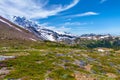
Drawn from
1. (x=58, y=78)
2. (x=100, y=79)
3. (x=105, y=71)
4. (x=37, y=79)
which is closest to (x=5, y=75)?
(x=37, y=79)

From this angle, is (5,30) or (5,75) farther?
(5,30)

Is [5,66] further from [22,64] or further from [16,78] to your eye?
[16,78]

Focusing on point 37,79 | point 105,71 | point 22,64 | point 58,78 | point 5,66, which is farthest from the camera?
point 105,71

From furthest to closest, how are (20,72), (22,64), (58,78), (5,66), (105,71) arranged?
(105,71)
(22,64)
(5,66)
(20,72)
(58,78)

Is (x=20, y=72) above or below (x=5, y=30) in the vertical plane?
below

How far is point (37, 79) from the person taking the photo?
37.4 m

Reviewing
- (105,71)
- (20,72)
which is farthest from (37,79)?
(105,71)

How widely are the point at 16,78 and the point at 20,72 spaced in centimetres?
449

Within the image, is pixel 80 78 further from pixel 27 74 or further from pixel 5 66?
pixel 5 66

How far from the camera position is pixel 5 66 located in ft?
162

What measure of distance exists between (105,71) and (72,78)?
63.5 feet

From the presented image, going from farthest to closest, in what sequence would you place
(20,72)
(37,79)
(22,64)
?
(22,64), (20,72), (37,79)

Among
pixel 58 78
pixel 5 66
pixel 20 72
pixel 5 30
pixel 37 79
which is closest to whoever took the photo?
pixel 37 79

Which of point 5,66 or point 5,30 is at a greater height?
point 5,30
